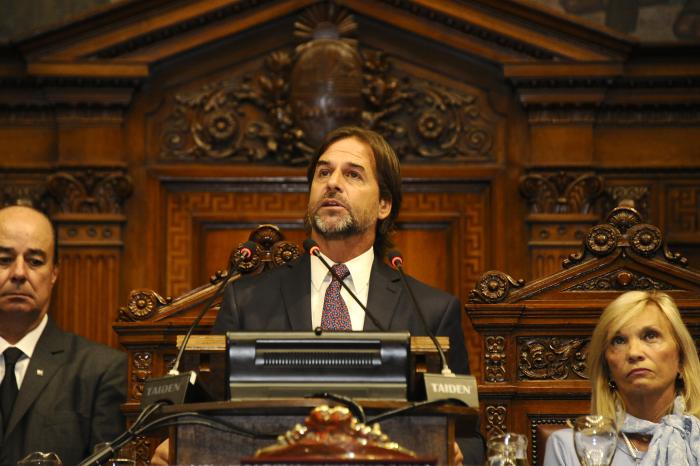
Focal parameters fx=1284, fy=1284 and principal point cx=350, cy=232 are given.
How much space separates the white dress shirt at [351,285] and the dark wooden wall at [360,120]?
2254 mm

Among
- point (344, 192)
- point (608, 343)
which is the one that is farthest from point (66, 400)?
point (608, 343)

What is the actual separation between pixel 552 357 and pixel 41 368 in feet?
6.25

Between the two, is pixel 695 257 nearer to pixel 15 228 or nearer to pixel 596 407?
pixel 596 407

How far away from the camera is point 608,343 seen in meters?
4.09

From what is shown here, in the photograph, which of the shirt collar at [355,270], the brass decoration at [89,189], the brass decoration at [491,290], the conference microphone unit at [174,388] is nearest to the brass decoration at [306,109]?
the brass decoration at [89,189]

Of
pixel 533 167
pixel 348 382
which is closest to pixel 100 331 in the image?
pixel 533 167

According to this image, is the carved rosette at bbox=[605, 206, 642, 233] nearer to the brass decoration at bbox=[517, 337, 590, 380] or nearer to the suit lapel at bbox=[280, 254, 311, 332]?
the brass decoration at bbox=[517, 337, 590, 380]

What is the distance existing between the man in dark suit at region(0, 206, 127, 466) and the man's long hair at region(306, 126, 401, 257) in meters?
1.26

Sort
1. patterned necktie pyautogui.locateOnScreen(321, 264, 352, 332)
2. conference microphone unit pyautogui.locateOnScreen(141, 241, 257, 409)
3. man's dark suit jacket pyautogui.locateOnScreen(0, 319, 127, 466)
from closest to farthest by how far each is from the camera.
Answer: conference microphone unit pyautogui.locateOnScreen(141, 241, 257, 409) < patterned necktie pyautogui.locateOnScreen(321, 264, 352, 332) < man's dark suit jacket pyautogui.locateOnScreen(0, 319, 127, 466)

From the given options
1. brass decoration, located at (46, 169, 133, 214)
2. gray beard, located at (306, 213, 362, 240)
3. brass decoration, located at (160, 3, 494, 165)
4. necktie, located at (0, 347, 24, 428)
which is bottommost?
necktie, located at (0, 347, 24, 428)

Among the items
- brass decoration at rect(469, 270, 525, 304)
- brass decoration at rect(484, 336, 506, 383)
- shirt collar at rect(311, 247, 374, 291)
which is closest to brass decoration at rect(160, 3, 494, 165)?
brass decoration at rect(469, 270, 525, 304)

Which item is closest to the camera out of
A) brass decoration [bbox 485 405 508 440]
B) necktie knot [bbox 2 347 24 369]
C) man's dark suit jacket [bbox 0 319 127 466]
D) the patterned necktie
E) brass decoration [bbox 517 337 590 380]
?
the patterned necktie

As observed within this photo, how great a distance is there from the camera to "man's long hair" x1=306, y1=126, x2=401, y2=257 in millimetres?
4180

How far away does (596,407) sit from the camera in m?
4.04
